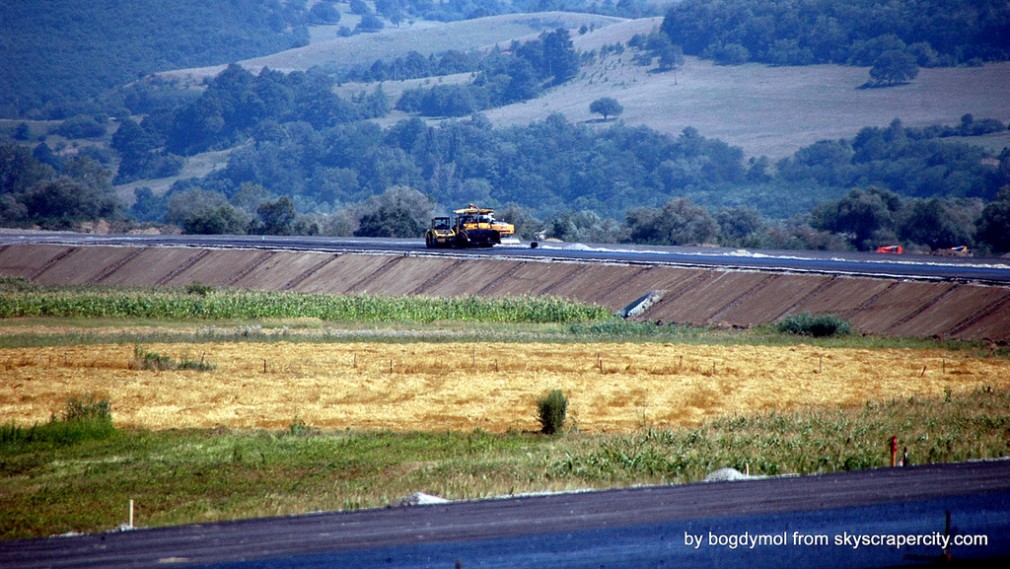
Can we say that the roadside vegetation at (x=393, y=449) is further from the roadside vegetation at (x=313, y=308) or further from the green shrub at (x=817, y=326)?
the roadside vegetation at (x=313, y=308)

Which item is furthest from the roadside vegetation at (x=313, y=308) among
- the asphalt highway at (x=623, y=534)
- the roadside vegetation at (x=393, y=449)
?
the asphalt highway at (x=623, y=534)

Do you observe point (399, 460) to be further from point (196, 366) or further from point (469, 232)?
point (469, 232)

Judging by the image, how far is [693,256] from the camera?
74.5 m

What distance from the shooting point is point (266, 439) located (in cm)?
3206

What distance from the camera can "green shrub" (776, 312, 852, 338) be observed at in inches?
2047

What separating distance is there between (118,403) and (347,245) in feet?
181

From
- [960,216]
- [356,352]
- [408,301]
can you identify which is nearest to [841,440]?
[356,352]

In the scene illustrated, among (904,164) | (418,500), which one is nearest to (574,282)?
(418,500)

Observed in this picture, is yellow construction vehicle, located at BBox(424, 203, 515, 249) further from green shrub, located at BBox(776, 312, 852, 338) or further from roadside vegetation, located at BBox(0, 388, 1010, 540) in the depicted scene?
roadside vegetation, located at BBox(0, 388, 1010, 540)

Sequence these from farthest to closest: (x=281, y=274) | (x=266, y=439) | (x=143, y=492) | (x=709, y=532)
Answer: (x=281, y=274)
(x=266, y=439)
(x=143, y=492)
(x=709, y=532)

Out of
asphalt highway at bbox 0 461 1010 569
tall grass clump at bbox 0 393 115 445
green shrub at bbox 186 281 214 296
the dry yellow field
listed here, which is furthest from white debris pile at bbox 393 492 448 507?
green shrub at bbox 186 281 214 296

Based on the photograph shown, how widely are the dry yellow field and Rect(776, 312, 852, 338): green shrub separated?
400cm

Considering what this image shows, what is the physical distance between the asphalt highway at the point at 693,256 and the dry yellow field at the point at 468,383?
45.2 feet

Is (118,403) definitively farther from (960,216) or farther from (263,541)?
(960,216)
